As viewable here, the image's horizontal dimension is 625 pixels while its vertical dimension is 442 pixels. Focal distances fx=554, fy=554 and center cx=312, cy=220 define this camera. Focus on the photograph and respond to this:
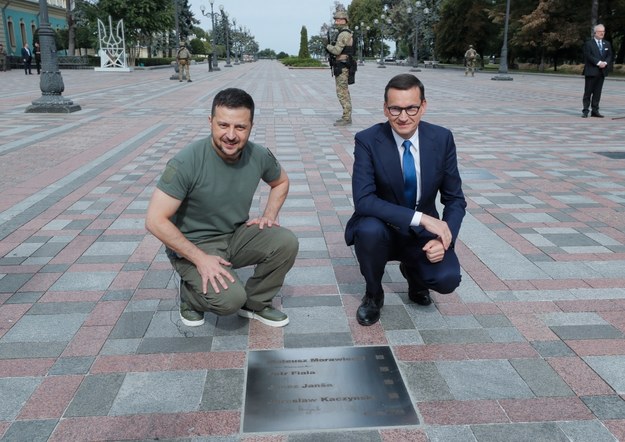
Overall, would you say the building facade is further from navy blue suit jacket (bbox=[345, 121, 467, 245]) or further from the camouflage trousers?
navy blue suit jacket (bbox=[345, 121, 467, 245])

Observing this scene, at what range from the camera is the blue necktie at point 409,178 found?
10.2 feet

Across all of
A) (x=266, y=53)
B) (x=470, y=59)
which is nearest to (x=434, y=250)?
(x=470, y=59)

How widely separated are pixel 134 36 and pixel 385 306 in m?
47.5

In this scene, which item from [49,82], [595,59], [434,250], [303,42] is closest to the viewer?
[434,250]

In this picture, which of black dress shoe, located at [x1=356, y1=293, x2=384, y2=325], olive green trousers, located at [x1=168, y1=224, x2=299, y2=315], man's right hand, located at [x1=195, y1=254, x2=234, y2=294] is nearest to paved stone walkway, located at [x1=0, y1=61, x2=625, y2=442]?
black dress shoe, located at [x1=356, y1=293, x2=384, y2=325]

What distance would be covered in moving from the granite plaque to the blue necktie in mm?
854

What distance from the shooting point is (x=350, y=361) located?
282 cm

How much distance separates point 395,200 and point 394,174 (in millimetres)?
161

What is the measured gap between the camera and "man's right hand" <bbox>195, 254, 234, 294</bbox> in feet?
9.39

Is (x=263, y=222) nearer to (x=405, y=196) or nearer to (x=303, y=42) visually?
(x=405, y=196)

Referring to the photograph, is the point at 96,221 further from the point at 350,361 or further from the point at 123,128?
the point at 123,128

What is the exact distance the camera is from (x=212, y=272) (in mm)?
2867

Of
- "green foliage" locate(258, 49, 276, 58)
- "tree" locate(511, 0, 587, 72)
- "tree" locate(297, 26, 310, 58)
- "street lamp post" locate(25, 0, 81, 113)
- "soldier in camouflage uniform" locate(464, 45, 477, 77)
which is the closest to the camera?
"street lamp post" locate(25, 0, 81, 113)

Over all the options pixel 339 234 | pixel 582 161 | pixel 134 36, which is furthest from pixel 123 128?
pixel 134 36
